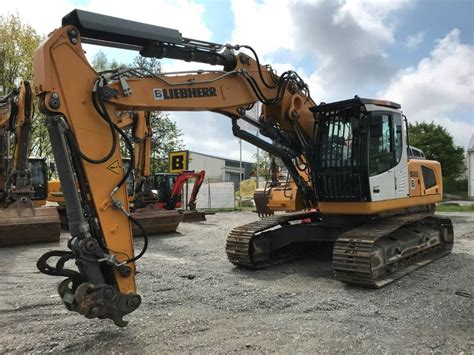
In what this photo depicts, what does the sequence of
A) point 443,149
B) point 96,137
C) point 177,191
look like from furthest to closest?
point 443,149 → point 177,191 → point 96,137

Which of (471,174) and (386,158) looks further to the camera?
(471,174)

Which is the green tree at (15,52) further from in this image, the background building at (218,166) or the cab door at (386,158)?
the background building at (218,166)

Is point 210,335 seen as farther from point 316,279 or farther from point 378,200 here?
point 378,200

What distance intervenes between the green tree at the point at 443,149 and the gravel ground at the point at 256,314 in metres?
35.4

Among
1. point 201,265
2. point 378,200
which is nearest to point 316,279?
point 378,200

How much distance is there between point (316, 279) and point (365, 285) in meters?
0.88

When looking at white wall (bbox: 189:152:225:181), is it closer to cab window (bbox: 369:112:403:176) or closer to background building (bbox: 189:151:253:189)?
background building (bbox: 189:151:253:189)

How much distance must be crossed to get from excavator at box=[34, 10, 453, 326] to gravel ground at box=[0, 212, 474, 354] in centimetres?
42

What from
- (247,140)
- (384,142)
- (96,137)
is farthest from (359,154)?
(96,137)

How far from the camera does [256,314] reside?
17.8 ft

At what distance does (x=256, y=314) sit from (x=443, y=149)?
1582 inches

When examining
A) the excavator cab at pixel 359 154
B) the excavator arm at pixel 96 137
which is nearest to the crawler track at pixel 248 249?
the excavator cab at pixel 359 154

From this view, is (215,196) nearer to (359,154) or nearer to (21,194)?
(21,194)

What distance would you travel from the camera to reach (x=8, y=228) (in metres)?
10.6
